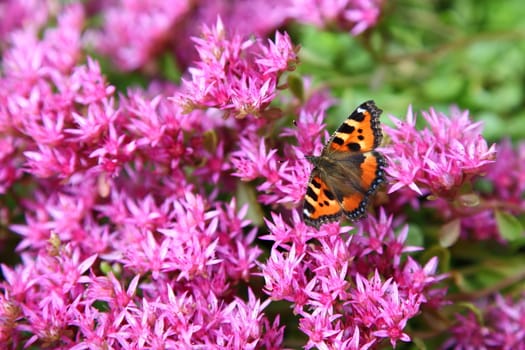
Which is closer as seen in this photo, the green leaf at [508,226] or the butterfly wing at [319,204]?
the butterfly wing at [319,204]

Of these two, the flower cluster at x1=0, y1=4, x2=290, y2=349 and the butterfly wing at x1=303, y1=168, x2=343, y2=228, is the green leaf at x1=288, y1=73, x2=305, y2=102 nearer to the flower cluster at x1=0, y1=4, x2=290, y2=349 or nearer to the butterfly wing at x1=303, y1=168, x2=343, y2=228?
the flower cluster at x1=0, y1=4, x2=290, y2=349

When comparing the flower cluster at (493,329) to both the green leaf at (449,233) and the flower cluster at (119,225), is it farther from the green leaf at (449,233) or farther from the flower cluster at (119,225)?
the flower cluster at (119,225)

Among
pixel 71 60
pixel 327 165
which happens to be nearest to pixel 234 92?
pixel 327 165

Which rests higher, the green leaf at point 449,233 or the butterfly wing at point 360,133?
the butterfly wing at point 360,133

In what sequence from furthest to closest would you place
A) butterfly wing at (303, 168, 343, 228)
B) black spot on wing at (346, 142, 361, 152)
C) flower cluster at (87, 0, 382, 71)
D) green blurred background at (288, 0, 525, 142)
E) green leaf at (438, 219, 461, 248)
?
1. flower cluster at (87, 0, 382, 71)
2. green blurred background at (288, 0, 525, 142)
3. green leaf at (438, 219, 461, 248)
4. black spot on wing at (346, 142, 361, 152)
5. butterfly wing at (303, 168, 343, 228)

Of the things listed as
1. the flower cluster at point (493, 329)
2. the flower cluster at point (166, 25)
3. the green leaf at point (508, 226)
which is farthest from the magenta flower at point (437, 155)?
the flower cluster at point (166, 25)

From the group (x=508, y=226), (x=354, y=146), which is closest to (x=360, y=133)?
(x=354, y=146)

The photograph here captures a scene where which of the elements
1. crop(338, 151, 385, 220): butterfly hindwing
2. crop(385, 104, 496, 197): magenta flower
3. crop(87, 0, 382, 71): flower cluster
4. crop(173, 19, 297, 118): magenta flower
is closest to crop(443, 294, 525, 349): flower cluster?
crop(385, 104, 496, 197): magenta flower

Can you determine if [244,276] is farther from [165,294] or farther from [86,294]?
[86,294]
